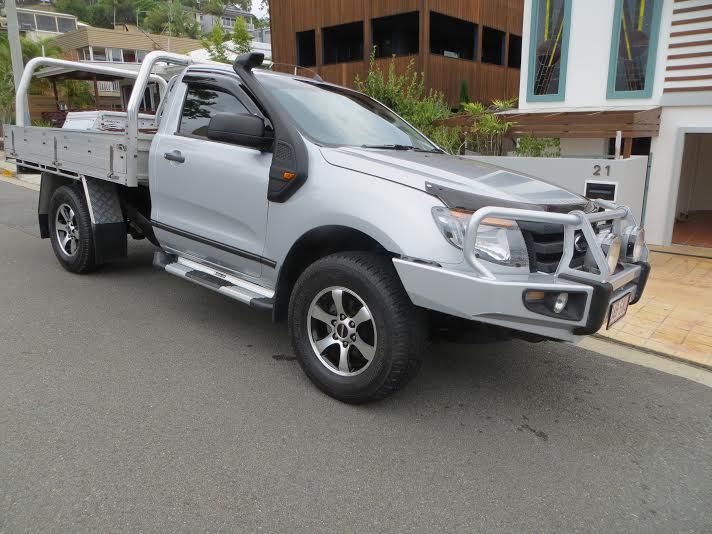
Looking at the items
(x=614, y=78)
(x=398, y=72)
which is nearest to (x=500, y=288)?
(x=614, y=78)

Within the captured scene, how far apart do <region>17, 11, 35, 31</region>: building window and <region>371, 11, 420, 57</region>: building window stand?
130 ft

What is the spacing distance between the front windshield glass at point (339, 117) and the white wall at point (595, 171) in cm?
257

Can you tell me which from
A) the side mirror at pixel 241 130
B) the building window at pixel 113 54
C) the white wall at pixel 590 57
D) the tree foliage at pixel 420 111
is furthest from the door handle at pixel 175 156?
the building window at pixel 113 54

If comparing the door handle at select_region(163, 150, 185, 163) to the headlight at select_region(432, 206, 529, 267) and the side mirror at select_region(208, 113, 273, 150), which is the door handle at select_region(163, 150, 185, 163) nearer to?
the side mirror at select_region(208, 113, 273, 150)

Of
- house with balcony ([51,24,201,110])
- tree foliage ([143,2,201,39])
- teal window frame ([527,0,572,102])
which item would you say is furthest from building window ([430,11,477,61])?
tree foliage ([143,2,201,39])

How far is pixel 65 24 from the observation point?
51.7 metres

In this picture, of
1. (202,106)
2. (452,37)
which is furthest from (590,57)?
(452,37)

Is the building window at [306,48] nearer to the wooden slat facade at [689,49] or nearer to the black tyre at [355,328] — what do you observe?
the wooden slat facade at [689,49]

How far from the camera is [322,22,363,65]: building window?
1906 centimetres

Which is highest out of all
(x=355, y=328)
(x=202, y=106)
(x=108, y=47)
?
(x=108, y=47)

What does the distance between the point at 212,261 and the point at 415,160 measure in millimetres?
1821

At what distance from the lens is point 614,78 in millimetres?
8344

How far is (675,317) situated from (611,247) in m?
2.65

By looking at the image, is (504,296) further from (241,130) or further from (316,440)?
(241,130)
